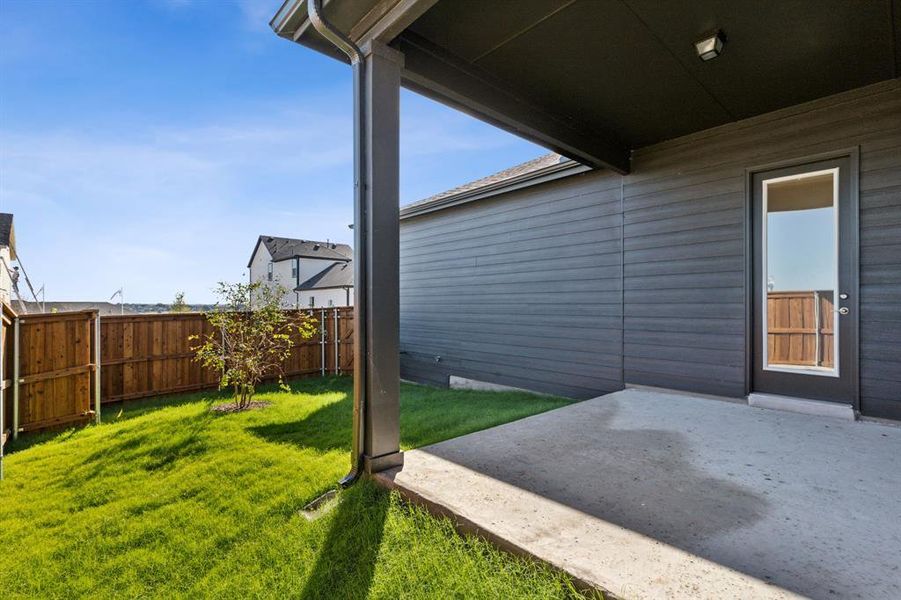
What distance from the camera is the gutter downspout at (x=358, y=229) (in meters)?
2.49

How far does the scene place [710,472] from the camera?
2.32 meters

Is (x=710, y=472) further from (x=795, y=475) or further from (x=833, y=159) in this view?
(x=833, y=159)

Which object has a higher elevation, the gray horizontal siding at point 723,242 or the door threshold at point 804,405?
the gray horizontal siding at point 723,242

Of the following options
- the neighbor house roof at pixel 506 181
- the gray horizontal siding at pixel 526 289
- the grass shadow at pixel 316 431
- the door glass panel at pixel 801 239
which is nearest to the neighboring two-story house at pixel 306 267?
the gray horizontal siding at pixel 526 289

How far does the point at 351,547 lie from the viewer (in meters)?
1.93

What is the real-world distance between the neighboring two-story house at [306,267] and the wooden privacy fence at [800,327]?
19.3 meters

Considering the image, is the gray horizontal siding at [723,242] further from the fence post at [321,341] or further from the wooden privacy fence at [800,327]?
the fence post at [321,341]

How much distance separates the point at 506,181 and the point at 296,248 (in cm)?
2215

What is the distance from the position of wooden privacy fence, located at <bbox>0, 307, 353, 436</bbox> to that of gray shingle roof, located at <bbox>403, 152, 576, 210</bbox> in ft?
9.78

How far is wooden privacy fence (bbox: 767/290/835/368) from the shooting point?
5.25 metres

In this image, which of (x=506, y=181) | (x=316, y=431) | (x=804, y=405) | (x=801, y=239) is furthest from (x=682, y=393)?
(x=316, y=431)

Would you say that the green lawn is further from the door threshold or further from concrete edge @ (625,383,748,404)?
the door threshold

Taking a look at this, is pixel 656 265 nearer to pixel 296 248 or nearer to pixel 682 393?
pixel 682 393

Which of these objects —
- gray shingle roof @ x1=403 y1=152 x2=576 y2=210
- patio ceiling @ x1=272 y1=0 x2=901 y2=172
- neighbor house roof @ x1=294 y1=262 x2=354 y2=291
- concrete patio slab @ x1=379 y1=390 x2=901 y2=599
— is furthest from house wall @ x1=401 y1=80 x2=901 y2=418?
neighbor house roof @ x1=294 y1=262 x2=354 y2=291
